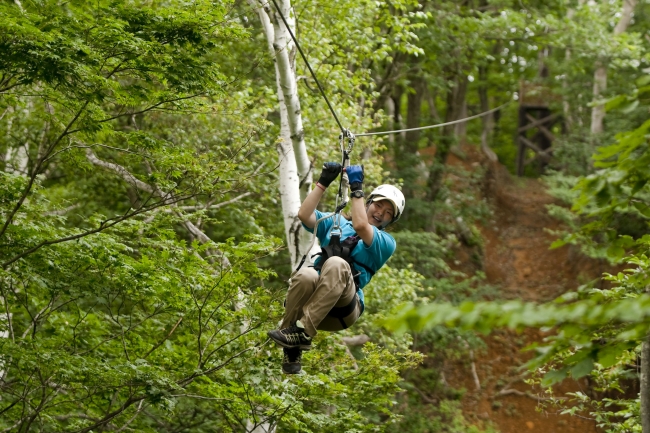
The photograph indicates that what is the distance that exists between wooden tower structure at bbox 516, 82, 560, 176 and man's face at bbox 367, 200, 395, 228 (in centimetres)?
2230

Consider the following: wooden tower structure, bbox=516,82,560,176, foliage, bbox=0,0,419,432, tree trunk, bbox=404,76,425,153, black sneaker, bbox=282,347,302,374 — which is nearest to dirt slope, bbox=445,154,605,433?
wooden tower structure, bbox=516,82,560,176

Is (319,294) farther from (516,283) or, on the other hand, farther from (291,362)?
(516,283)

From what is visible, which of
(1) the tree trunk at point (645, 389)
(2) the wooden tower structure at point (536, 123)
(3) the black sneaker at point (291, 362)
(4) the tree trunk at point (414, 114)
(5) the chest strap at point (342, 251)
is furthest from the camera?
(2) the wooden tower structure at point (536, 123)

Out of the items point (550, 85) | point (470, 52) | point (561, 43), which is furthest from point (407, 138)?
point (550, 85)

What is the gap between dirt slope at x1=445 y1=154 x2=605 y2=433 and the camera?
658 inches

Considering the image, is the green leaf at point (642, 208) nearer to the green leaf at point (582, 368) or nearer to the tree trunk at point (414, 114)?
the green leaf at point (582, 368)

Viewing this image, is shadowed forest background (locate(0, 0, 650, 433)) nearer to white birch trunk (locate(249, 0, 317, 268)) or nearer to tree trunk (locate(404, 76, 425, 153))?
white birch trunk (locate(249, 0, 317, 268))

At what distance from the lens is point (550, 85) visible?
85.3 feet

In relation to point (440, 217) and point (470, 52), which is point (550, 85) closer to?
point (440, 217)

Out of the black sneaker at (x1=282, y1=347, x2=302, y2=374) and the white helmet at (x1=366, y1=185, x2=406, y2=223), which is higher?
the white helmet at (x1=366, y1=185, x2=406, y2=223)

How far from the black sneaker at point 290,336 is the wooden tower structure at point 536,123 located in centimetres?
2278

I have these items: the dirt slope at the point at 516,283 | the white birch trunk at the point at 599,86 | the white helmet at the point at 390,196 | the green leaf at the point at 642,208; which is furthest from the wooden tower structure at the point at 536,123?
the green leaf at the point at 642,208

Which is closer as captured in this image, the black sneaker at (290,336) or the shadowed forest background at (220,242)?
the shadowed forest background at (220,242)

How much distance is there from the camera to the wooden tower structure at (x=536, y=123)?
27047 millimetres
